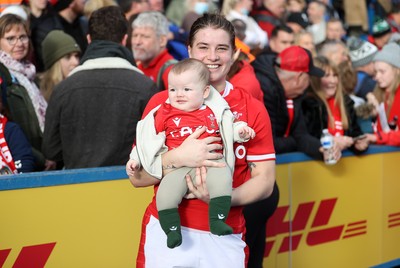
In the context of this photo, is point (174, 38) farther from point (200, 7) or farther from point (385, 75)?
point (385, 75)

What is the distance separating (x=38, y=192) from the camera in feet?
18.4

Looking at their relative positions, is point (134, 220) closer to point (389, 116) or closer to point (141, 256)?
point (141, 256)

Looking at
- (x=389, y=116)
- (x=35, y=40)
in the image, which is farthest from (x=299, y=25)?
(x=35, y=40)

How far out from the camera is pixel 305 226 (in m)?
7.41

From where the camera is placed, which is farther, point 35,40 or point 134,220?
point 35,40

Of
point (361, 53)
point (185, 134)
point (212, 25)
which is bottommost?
point (361, 53)

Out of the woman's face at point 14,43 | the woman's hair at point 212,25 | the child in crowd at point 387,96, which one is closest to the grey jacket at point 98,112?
the woman's face at point 14,43

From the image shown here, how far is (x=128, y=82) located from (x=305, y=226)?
2.15 metres

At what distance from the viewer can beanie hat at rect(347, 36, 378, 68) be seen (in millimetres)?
10773

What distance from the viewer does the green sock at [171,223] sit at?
171 inches

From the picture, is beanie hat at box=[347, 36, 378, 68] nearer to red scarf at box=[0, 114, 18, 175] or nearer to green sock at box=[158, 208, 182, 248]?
red scarf at box=[0, 114, 18, 175]

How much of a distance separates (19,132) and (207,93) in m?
2.09

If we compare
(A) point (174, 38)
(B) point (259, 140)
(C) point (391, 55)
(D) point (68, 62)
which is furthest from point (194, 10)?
(B) point (259, 140)

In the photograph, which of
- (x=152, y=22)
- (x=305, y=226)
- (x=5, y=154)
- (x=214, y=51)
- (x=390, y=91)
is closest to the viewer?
(x=214, y=51)
